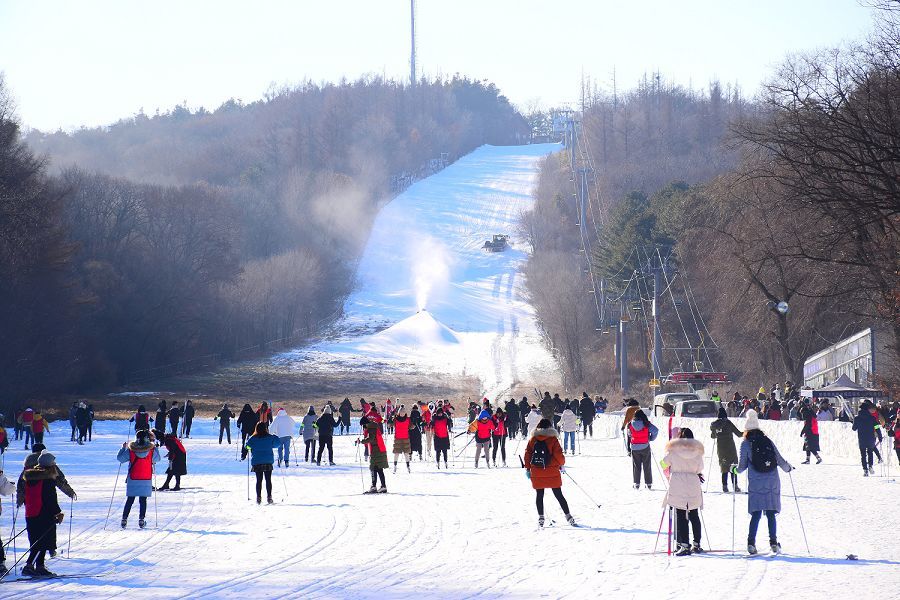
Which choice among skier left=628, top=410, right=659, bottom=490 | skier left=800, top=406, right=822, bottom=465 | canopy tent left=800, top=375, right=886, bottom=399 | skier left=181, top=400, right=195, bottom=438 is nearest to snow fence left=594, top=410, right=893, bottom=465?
skier left=800, top=406, right=822, bottom=465

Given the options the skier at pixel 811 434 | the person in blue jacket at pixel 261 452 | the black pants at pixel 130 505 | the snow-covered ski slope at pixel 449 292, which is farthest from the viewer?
the snow-covered ski slope at pixel 449 292

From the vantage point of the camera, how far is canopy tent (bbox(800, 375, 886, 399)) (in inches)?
1321

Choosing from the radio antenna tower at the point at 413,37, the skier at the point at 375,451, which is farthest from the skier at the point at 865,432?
the radio antenna tower at the point at 413,37

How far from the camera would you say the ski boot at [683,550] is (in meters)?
12.1

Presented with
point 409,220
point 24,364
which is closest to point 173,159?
point 409,220

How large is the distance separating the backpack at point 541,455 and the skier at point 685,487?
84.9 inches

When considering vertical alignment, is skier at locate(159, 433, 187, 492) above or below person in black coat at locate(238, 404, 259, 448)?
below


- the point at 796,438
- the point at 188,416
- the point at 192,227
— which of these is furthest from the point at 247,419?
the point at 192,227

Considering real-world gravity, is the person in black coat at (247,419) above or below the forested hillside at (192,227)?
below

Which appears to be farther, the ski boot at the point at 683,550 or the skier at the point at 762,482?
the ski boot at the point at 683,550

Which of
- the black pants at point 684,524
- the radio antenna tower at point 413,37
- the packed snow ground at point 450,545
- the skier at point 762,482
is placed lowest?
the packed snow ground at point 450,545

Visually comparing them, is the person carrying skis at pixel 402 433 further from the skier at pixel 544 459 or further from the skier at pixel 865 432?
the skier at pixel 544 459

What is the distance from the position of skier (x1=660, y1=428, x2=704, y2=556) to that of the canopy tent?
23.0 m

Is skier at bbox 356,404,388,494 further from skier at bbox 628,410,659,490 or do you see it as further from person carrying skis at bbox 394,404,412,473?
skier at bbox 628,410,659,490
